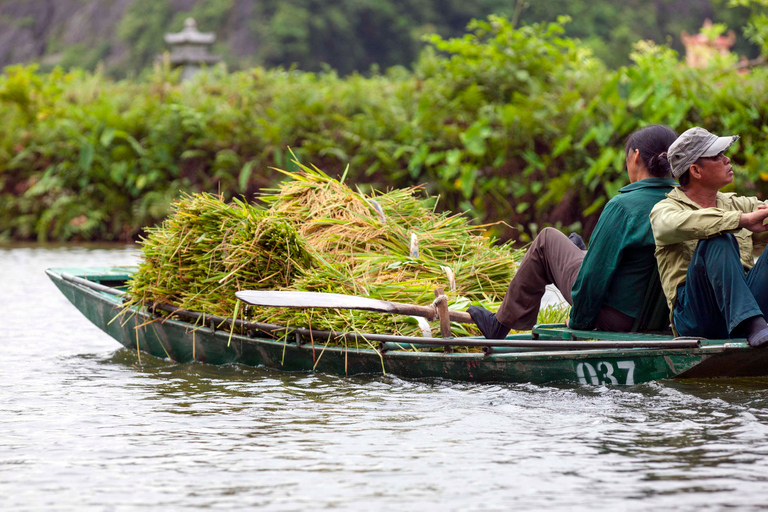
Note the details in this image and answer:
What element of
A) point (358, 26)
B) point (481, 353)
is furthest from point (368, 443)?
point (358, 26)

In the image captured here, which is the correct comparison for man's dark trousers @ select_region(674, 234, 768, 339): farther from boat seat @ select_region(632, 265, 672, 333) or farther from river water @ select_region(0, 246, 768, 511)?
river water @ select_region(0, 246, 768, 511)

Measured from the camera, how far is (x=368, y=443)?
4.29m

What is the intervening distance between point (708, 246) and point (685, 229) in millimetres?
134

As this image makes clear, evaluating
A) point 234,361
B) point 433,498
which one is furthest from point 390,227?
point 433,498

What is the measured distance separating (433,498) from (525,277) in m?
2.10

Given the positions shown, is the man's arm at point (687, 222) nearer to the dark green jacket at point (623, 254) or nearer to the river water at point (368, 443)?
the dark green jacket at point (623, 254)

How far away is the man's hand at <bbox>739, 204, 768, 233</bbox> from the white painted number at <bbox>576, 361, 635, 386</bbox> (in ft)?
2.93

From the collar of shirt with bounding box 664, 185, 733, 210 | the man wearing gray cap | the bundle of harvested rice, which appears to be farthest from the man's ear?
the bundle of harvested rice

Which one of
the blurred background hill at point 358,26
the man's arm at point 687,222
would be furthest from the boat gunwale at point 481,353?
the blurred background hill at point 358,26

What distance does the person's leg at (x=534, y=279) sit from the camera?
5285mm

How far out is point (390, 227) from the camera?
6836 millimetres

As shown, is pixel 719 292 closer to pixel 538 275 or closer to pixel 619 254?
pixel 619 254

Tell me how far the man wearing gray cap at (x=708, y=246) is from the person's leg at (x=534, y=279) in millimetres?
597

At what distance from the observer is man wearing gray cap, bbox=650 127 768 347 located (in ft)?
14.7
